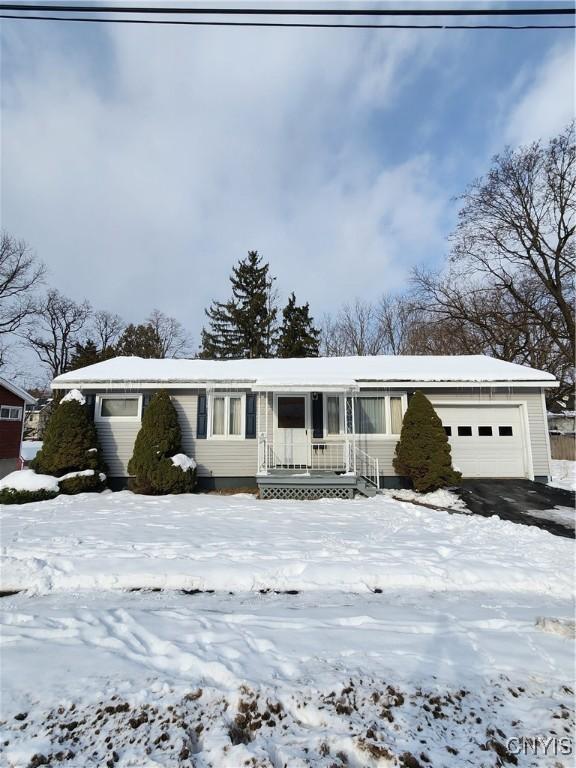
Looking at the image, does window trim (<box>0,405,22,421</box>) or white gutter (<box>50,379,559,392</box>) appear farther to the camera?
window trim (<box>0,405,22,421</box>)

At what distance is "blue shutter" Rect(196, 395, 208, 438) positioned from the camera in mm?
10836

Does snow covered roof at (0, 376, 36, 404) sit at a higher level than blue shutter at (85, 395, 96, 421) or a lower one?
higher

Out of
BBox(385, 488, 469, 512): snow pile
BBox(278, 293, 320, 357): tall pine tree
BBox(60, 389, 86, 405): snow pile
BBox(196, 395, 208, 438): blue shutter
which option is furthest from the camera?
BBox(278, 293, 320, 357): tall pine tree

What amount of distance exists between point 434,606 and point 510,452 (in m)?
8.99

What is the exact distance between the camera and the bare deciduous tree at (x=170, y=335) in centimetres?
3459

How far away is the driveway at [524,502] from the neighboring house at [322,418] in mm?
932

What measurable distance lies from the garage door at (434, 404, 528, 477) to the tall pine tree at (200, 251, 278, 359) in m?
19.4

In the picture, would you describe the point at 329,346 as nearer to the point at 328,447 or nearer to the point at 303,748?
the point at 328,447

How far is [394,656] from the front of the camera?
2.71m

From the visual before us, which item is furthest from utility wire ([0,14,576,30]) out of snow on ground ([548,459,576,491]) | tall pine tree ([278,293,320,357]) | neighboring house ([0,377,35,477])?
tall pine tree ([278,293,320,357])

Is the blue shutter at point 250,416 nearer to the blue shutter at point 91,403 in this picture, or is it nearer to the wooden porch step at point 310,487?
the wooden porch step at point 310,487

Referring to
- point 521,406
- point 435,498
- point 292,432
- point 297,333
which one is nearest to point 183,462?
point 292,432

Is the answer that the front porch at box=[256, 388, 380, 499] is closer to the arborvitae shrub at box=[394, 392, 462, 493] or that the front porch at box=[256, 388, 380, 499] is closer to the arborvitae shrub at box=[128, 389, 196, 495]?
the arborvitae shrub at box=[394, 392, 462, 493]

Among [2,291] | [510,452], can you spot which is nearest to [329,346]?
[510,452]
